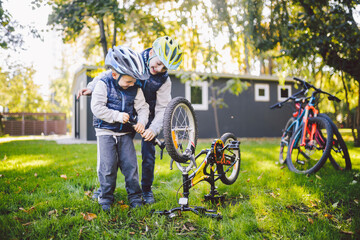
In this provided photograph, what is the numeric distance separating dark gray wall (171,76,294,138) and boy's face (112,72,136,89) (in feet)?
30.2

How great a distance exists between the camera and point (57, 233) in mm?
1963

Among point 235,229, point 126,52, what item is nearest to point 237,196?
point 235,229

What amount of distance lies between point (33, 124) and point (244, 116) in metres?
14.9

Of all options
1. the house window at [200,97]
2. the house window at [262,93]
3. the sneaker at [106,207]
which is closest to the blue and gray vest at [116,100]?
the sneaker at [106,207]

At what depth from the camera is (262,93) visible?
43.7 feet

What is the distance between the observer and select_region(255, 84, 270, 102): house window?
13.2m

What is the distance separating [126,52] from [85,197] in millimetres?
1536

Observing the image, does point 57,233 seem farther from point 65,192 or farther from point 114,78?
point 114,78

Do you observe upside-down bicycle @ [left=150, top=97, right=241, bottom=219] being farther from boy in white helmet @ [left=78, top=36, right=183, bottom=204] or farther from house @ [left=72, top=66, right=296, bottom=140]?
house @ [left=72, top=66, right=296, bottom=140]

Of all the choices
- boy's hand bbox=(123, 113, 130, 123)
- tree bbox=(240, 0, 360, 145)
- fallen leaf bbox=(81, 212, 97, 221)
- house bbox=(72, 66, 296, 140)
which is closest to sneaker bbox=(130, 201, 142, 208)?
fallen leaf bbox=(81, 212, 97, 221)

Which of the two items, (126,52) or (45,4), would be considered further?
(45,4)

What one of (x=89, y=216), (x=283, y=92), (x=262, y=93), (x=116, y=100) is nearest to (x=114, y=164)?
(x=89, y=216)

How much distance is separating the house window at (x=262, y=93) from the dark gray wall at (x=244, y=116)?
18cm

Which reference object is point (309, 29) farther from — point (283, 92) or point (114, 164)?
point (283, 92)
